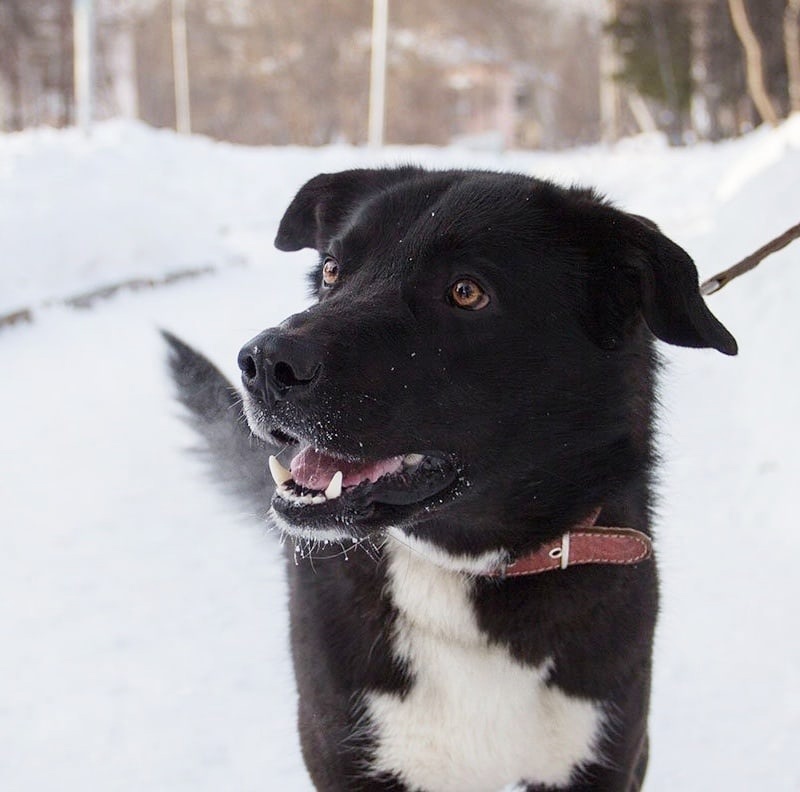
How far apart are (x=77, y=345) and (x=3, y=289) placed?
0.74m

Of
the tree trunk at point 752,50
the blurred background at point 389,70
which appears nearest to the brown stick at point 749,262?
the tree trunk at point 752,50

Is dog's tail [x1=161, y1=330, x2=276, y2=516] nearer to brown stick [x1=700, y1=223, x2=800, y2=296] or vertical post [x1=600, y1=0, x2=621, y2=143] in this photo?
brown stick [x1=700, y1=223, x2=800, y2=296]

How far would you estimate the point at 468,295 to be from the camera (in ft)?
6.43

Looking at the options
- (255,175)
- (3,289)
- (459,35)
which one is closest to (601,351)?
(3,289)

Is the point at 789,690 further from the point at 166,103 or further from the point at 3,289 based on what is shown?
the point at 166,103

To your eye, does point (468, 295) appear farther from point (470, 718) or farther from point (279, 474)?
point (470, 718)

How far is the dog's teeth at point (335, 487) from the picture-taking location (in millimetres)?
1821

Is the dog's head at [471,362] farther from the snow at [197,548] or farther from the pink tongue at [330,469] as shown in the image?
the snow at [197,548]

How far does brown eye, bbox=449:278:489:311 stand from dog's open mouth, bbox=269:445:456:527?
0.96 ft

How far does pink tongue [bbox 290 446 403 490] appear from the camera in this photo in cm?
188

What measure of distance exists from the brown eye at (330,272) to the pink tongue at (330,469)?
1.39 feet

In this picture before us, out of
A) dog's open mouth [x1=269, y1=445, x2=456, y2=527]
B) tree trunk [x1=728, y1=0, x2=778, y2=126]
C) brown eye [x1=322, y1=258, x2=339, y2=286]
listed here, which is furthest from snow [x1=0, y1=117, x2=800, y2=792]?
tree trunk [x1=728, y1=0, x2=778, y2=126]

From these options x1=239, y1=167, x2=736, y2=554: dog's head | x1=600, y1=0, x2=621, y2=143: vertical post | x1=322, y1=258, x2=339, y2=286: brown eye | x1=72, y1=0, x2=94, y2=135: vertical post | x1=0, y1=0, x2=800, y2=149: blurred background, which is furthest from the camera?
x1=0, y1=0, x2=800, y2=149: blurred background

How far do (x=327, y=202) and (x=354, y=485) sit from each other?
899 mm
